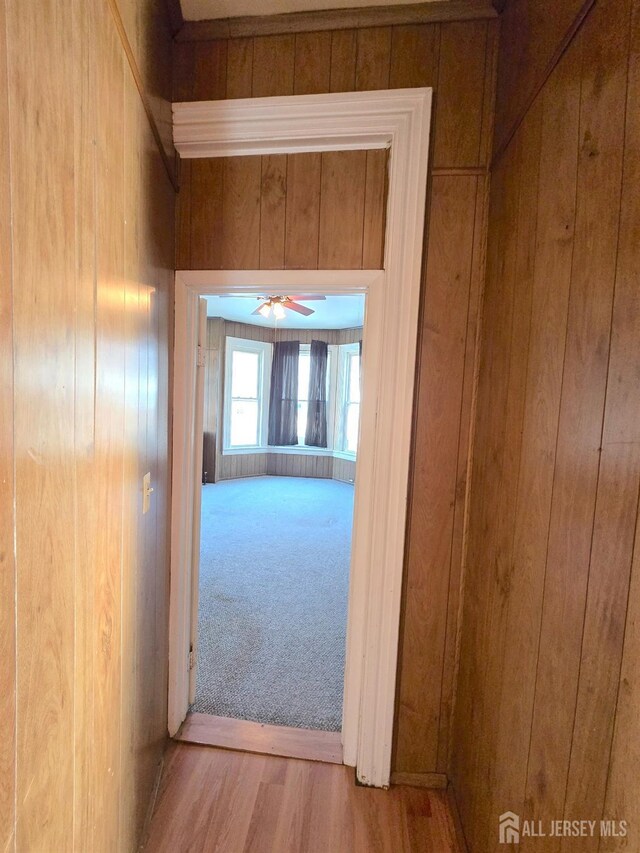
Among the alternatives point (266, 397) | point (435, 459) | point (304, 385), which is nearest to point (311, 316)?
point (304, 385)

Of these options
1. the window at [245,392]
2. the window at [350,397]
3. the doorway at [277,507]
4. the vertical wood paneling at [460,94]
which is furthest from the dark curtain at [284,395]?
the vertical wood paneling at [460,94]

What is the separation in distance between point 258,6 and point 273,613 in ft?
9.90

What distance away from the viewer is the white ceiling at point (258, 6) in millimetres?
1261

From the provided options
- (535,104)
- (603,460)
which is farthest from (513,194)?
(603,460)

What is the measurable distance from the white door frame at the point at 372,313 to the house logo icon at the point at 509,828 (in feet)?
1.55

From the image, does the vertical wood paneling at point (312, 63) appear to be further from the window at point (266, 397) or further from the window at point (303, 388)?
the window at point (303, 388)

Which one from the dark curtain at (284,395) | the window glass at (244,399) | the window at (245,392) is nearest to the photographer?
the window at (245,392)

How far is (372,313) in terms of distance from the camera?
138cm

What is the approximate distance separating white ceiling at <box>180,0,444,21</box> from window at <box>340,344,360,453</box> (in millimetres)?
4703

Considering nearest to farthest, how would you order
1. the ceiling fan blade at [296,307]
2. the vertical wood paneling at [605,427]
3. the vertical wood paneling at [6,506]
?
the vertical wood paneling at [6,506] < the vertical wood paneling at [605,427] < the ceiling fan blade at [296,307]

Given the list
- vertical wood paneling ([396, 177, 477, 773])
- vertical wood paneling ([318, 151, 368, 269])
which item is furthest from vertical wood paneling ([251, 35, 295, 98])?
vertical wood paneling ([396, 177, 477, 773])

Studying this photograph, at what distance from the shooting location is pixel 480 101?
4.21 ft

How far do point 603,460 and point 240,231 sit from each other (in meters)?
1.39

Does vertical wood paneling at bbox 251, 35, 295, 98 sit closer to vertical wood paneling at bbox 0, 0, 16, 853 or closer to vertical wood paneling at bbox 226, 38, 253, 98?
vertical wood paneling at bbox 226, 38, 253, 98
